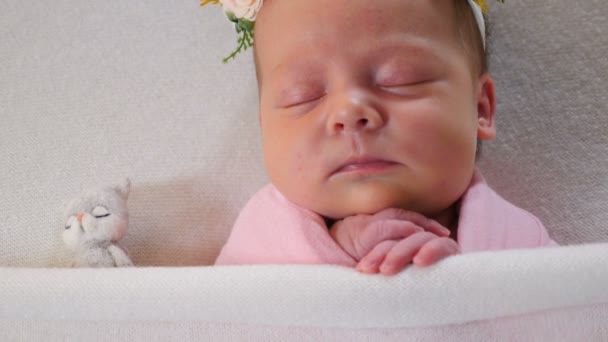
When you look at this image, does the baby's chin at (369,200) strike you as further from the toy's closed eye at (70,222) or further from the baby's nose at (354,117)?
the toy's closed eye at (70,222)

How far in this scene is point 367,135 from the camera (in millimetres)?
833

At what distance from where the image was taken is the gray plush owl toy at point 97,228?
37.3 inches

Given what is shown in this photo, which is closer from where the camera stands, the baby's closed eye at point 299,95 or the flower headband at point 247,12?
the baby's closed eye at point 299,95

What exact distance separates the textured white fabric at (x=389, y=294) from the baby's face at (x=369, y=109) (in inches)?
8.9

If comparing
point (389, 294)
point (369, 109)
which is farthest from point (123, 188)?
point (389, 294)

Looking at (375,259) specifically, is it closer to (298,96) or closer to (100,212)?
(298,96)

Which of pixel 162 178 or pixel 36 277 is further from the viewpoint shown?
pixel 162 178

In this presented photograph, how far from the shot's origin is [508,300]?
63 cm

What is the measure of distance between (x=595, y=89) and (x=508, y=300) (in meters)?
0.72

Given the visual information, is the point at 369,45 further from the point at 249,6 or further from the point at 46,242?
the point at 46,242

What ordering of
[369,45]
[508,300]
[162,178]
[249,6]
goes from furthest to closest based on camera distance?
1. [162,178]
2. [249,6]
3. [369,45]
4. [508,300]

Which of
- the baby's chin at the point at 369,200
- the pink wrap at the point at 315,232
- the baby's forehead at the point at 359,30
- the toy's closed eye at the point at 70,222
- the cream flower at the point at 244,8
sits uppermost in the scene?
the cream flower at the point at 244,8

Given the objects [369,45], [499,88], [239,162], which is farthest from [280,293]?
[499,88]

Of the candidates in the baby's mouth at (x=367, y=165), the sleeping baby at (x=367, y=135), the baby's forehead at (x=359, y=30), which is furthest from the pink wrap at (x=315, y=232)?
the baby's forehead at (x=359, y=30)
